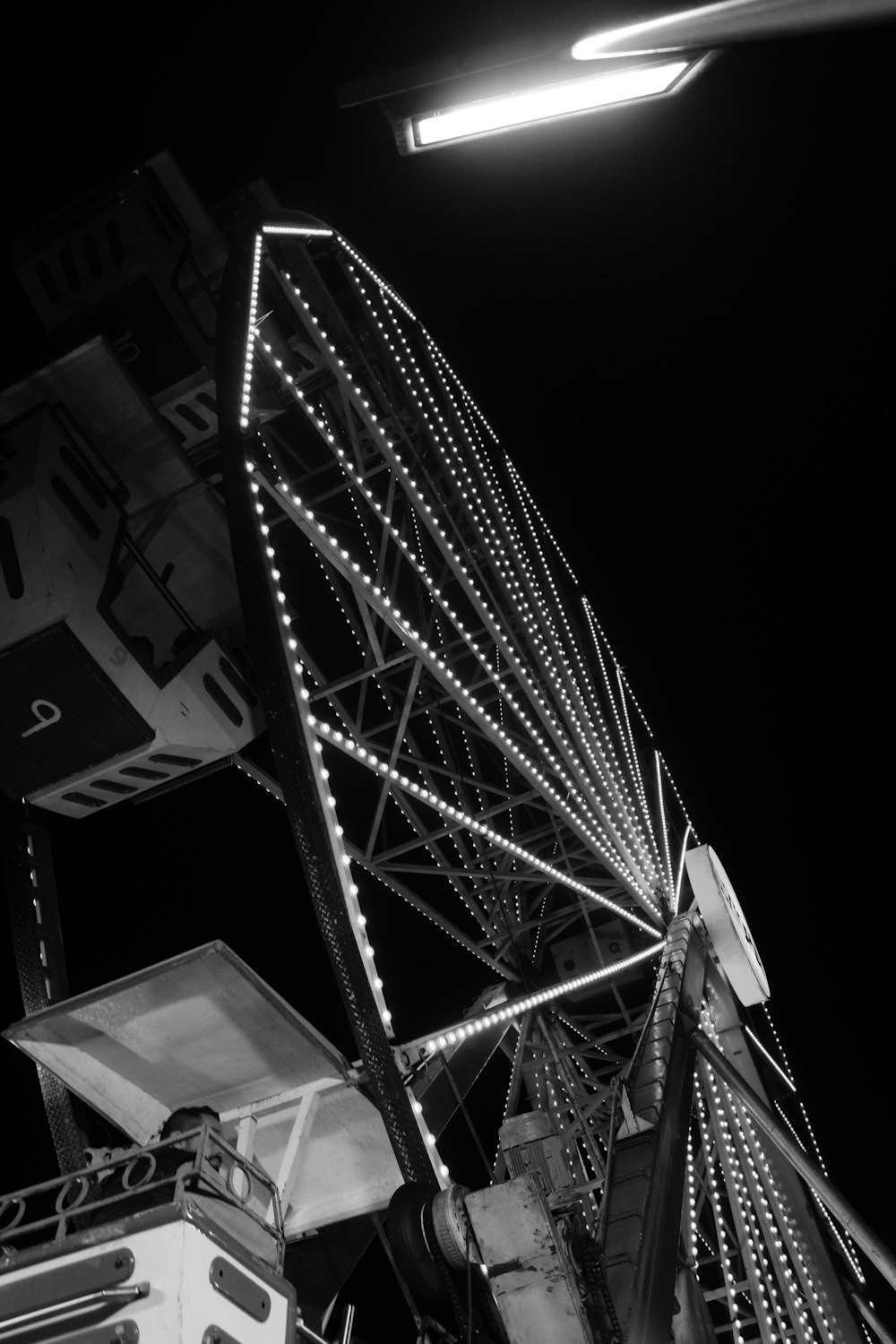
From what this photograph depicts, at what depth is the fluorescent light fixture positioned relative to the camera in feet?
11.4

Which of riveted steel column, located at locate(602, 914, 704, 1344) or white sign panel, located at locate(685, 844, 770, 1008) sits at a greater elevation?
white sign panel, located at locate(685, 844, 770, 1008)

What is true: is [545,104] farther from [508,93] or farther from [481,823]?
[481,823]

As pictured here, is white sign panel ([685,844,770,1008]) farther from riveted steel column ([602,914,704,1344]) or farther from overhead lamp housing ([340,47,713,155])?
overhead lamp housing ([340,47,713,155])

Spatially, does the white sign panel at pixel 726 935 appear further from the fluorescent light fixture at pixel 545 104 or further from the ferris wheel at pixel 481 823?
the fluorescent light fixture at pixel 545 104

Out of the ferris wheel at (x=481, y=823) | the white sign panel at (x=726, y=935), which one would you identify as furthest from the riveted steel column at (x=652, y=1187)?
the white sign panel at (x=726, y=935)

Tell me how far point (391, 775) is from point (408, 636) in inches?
43.0

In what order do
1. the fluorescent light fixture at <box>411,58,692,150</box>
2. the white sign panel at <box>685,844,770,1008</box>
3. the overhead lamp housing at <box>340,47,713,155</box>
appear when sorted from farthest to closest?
1. the white sign panel at <box>685,844,770,1008</box>
2. the fluorescent light fixture at <box>411,58,692,150</box>
3. the overhead lamp housing at <box>340,47,713,155</box>

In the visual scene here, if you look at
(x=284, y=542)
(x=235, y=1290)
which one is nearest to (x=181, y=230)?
(x=284, y=542)

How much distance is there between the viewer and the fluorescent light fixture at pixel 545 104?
3.47 m

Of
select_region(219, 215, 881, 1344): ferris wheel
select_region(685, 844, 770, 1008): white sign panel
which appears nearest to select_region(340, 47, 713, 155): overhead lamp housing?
select_region(219, 215, 881, 1344): ferris wheel

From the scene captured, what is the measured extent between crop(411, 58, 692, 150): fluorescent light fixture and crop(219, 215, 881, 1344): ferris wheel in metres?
3.54

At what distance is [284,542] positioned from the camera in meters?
14.6

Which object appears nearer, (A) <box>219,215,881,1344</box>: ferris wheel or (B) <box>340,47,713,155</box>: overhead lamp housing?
(B) <box>340,47,713,155</box>: overhead lamp housing

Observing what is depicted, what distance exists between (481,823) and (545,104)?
999 cm
